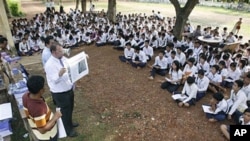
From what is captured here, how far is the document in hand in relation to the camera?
161 inches

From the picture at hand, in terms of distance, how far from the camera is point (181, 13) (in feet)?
33.6

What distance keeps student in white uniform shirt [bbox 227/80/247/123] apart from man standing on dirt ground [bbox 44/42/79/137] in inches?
133

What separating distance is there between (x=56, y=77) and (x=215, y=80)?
14.8ft

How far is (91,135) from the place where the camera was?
185 inches

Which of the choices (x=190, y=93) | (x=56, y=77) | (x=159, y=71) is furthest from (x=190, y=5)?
(x=56, y=77)

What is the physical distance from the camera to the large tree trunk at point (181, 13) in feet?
32.6

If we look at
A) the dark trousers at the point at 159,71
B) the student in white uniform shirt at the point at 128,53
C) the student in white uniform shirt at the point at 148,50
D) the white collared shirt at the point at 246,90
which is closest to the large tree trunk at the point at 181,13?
the student in white uniform shirt at the point at 148,50

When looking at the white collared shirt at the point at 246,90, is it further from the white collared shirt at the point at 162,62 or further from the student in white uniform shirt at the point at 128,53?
the student in white uniform shirt at the point at 128,53

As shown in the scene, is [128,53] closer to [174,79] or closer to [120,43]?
[120,43]

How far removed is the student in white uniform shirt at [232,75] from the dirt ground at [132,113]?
758mm

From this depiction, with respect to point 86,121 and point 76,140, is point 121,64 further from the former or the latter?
point 76,140

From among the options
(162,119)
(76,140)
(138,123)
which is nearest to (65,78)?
(76,140)

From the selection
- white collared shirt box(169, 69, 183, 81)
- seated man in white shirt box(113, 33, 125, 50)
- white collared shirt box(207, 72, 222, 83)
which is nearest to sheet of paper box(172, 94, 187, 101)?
white collared shirt box(169, 69, 183, 81)

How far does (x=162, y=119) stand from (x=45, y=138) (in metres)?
2.85
